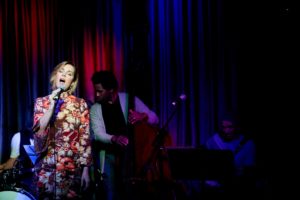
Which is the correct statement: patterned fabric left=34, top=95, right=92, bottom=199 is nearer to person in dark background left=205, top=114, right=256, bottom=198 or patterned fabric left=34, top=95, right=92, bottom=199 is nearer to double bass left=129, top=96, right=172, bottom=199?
double bass left=129, top=96, right=172, bottom=199

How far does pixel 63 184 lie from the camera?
324 centimetres

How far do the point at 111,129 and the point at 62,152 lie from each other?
1.08 metres

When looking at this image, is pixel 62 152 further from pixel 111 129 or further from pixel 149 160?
pixel 149 160

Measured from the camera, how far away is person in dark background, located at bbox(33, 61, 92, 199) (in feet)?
10.5

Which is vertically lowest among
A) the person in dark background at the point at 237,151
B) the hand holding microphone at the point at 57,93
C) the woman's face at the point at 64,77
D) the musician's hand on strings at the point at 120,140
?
the person in dark background at the point at 237,151

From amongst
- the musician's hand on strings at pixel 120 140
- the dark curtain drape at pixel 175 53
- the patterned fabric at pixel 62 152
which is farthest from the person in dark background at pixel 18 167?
the dark curtain drape at pixel 175 53

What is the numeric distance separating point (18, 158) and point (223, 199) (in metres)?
2.24

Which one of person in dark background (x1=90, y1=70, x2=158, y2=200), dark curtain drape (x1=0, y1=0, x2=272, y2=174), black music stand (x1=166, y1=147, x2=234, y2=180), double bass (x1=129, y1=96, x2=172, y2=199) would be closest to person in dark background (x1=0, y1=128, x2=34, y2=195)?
person in dark background (x1=90, y1=70, x2=158, y2=200)

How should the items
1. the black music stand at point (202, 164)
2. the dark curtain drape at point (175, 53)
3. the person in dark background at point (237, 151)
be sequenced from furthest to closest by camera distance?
the dark curtain drape at point (175, 53)
the person in dark background at point (237, 151)
the black music stand at point (202, 164)

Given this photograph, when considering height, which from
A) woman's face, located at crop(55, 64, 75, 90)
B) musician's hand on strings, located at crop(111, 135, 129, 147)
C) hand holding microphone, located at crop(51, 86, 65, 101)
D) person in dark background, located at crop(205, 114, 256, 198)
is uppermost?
woman's face, located at crop(55, 64, 75, 90)

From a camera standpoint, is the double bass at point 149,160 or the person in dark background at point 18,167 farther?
the double bass at point 149,160

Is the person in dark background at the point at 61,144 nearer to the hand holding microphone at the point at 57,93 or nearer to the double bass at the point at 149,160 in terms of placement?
the hand holding microphone at the point at 57,93

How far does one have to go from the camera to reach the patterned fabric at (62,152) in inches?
127

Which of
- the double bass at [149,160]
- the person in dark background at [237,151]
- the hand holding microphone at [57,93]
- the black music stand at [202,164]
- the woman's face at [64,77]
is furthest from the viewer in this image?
the person in dark background at [237,151]
